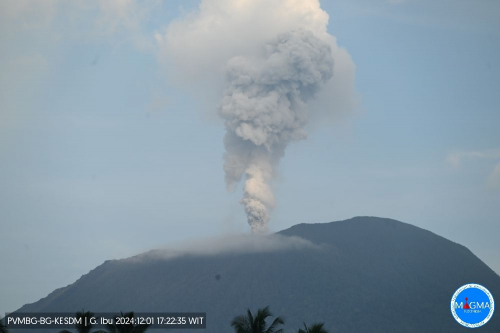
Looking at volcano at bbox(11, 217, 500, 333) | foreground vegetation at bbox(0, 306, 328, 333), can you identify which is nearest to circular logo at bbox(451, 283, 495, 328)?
foreground vegetation at bbox(0, 306, 328, 333)

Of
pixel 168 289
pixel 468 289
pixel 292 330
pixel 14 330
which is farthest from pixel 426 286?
pixel 468 289

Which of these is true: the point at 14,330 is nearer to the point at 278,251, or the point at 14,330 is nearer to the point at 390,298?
the point at 278,251

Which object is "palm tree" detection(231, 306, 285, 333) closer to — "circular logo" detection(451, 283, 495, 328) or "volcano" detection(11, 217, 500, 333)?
"circular logo" detection(451, 283, 495, 328)

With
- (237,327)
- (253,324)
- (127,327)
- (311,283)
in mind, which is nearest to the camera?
(127,327)

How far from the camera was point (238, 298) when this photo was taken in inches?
4707

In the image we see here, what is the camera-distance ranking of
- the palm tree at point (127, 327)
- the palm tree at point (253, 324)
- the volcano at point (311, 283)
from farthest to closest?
the volcano at point (311, 283), the palm tree at point (253, 324), the palm tree at point (127, 327)

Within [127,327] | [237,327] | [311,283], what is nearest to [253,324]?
[237,327]

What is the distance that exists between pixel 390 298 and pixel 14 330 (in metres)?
60.4

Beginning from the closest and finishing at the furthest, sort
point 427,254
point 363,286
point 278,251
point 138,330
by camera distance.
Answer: point 138,330 < point 363,286 < point 278,251 < point 427,254

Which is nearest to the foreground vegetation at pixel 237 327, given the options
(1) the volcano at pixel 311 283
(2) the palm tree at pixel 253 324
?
(2) the palm tree at pixel 253 324

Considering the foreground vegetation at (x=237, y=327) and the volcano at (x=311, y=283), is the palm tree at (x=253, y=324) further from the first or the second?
the volcano at (x=311, y=283)

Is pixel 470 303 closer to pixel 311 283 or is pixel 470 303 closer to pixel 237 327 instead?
pixel 237 327

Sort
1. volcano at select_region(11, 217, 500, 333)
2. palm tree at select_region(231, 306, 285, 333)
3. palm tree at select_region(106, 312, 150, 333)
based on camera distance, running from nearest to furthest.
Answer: palm tree at select_region(106, 312, 150, 333)
palm tree at select_region(231, 306, 285, 333)
volcano at select_region(11, 217, 500, 333)

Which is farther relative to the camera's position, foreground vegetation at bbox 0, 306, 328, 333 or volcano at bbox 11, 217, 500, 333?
volcano at bbox 11, 217, 500, 333
